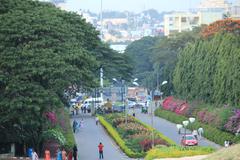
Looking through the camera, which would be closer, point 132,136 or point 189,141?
point 189,141

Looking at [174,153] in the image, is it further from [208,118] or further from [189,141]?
[208,118]

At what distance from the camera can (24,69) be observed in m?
36.1

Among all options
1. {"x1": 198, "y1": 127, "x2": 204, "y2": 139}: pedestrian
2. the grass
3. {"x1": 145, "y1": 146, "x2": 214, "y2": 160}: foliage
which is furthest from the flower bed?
the grass

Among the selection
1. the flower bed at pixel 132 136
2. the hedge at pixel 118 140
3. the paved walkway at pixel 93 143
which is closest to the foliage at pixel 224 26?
the hedge at pixel 118 140

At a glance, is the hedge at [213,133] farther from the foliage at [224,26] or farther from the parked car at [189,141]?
the foliage at [224,26]

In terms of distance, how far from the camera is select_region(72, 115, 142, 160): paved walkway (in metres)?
39.8

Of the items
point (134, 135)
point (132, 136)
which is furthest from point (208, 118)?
point (132, 136)

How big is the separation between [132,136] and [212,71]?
13.3 m

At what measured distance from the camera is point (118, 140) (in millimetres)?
45281

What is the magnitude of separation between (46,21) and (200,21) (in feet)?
463

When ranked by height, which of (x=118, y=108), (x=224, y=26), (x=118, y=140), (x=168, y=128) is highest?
(x=224, y=26)

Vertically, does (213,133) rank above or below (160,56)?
below

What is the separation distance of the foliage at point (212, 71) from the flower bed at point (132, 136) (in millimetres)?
5865

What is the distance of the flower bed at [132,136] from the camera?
40.9 meters
